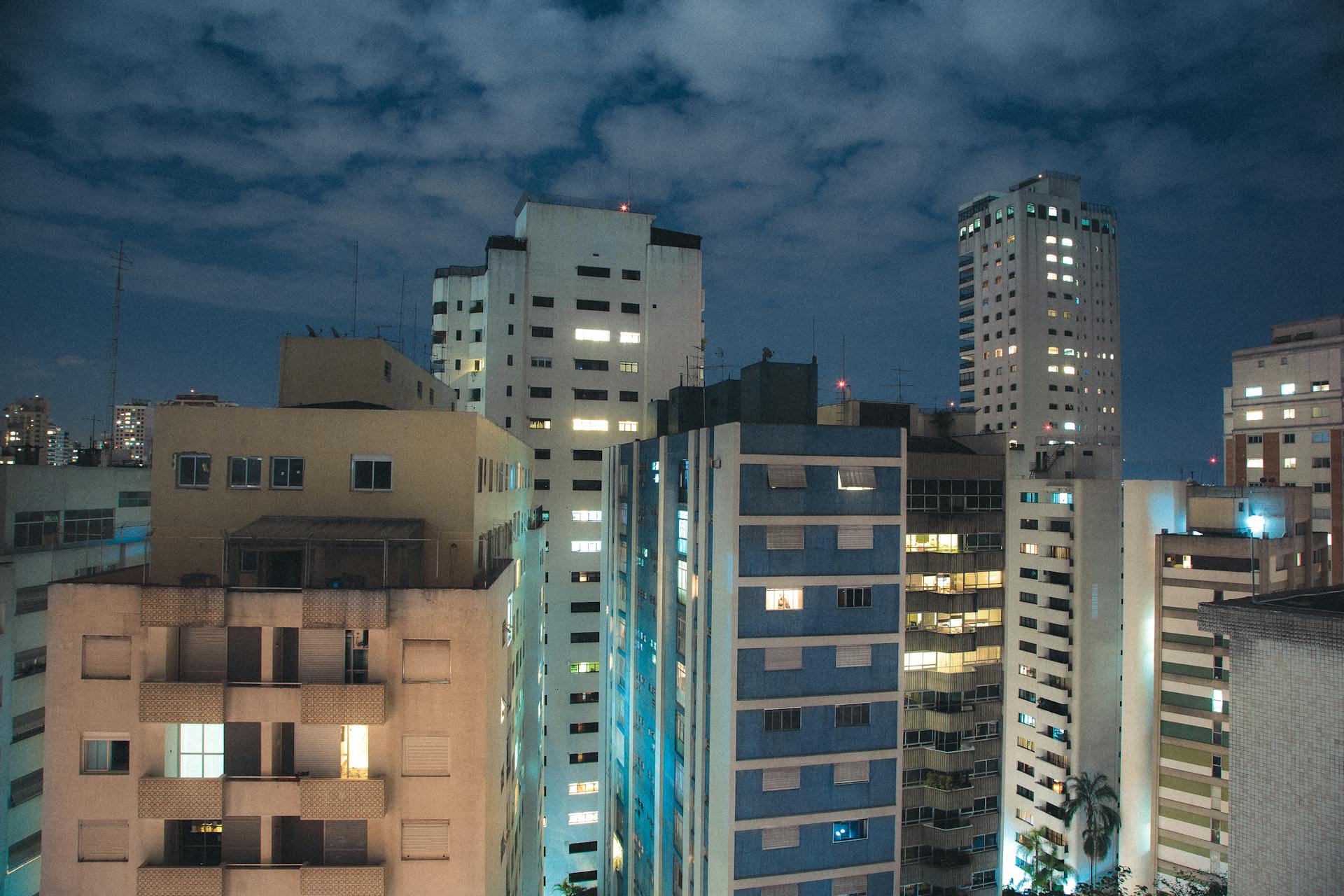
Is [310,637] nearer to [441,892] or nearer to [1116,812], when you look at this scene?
[441,892]

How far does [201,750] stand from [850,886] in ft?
74.5

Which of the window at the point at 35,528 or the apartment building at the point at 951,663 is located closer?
the window at the point at 35,528

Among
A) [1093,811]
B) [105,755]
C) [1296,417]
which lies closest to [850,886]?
[105,755]

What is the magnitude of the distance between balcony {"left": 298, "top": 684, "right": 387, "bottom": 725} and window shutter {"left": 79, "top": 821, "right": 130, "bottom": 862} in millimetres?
5364

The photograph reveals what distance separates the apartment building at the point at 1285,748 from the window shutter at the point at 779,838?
17.0m

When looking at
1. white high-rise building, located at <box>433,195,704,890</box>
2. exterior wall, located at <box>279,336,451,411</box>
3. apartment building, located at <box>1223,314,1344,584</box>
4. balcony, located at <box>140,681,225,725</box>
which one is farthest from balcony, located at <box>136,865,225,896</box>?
apartment building, located at <box>1223,314,1344,584</box>

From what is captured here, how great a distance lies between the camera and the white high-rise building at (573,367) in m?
49.1

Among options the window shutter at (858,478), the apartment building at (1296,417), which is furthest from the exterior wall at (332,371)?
the apartment building at (1296,417)

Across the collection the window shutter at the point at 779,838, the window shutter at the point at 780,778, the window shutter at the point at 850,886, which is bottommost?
the window shutter at the point at 850,886

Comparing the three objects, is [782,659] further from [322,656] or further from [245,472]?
[245,472]

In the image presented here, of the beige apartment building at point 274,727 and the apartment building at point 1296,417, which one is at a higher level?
the apartment building at point 1296,417

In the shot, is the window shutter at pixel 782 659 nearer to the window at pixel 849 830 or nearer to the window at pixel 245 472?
the window at pixel 849 830

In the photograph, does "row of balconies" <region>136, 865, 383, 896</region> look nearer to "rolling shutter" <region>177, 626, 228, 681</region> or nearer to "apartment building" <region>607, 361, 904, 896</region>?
"rolling shutter" <region>177, 626, 228, 681</region>

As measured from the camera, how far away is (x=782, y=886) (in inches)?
982
